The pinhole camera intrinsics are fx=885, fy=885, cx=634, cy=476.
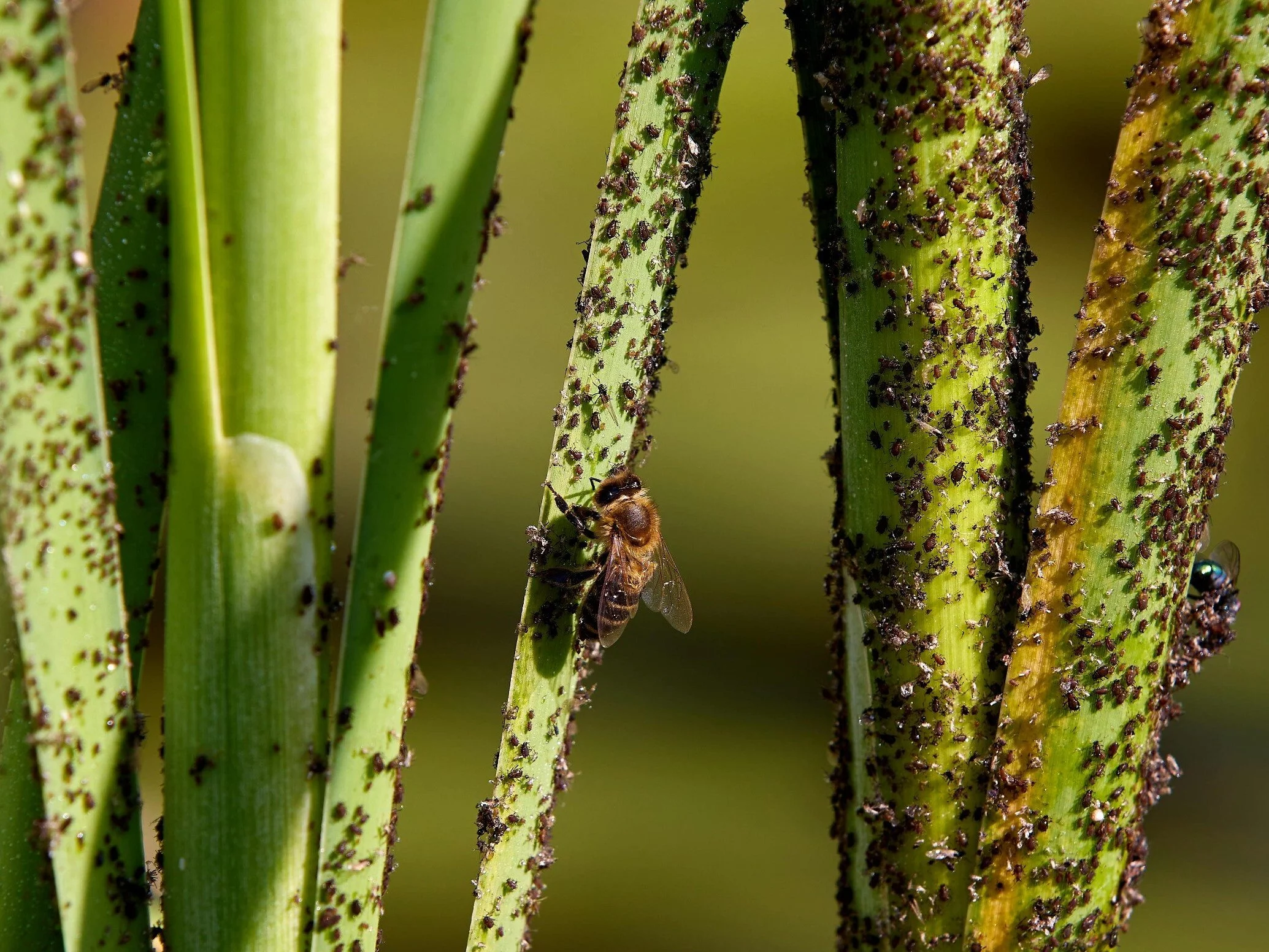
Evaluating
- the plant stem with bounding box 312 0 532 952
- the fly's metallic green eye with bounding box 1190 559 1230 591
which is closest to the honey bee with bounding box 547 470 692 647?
the plant stem with bounding box 312 0 532 952

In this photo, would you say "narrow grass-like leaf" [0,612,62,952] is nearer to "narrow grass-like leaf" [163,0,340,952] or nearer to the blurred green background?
"narrow grass-like leaf" [163,0,340,952]

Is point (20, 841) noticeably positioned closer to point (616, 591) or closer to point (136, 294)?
point (136, 294)

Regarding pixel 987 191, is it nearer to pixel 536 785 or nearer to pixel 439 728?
pixel 536 785

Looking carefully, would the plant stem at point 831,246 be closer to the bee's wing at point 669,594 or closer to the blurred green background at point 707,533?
the bee's wing at point 669,594

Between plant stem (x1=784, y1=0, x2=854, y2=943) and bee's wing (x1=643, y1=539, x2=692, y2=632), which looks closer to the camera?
plant stem (x1=784, y1=0, x2=854, y2=943)

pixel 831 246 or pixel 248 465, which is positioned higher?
pixel 831 246

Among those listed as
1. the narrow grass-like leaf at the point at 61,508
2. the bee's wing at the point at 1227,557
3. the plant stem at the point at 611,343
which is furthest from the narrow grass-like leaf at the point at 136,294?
the bee's wing at the point at 1227,557

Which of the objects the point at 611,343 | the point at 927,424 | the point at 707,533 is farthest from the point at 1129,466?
the point at 707,533
